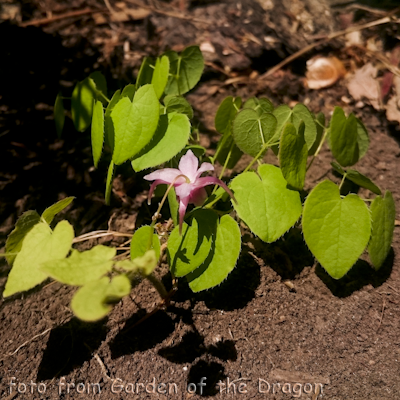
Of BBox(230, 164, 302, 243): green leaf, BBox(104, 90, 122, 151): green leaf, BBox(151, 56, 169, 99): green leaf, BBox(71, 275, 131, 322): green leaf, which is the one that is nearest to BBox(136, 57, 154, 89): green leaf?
BBox(151, 56, 169, 99): green leaf

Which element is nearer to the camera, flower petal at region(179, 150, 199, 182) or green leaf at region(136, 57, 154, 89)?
flower petal at region(179, 150, 199, 182)

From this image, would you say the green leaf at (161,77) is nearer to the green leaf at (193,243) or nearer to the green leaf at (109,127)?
the green leaf at (109,127)

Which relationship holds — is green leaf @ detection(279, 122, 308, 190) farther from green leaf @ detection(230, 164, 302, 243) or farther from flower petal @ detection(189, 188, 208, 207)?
flower petal @ detection(189, 188, 208, 207)

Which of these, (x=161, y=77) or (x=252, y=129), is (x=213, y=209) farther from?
(x=161, y=77)

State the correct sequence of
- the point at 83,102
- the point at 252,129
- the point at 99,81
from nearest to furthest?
the point at 252,129 < the point at 83,102 < the point at 99,81

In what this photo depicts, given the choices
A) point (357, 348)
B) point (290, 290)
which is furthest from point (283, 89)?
point (357, 348)

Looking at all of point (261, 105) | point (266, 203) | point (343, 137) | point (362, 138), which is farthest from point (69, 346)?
point (362, 138)
